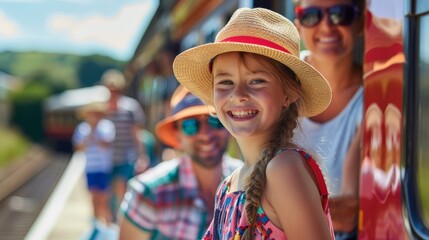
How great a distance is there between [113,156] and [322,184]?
6.18m

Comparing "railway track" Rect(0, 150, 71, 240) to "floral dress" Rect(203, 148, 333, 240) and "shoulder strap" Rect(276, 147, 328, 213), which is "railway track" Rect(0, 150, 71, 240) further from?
"shoulder strap" Rect(276, 147, 328, 213)

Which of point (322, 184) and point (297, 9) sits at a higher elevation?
point (297, 9)

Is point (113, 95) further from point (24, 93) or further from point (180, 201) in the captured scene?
point (24, 93)

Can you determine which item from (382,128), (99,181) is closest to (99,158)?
(99,181)

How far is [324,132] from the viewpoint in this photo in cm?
302

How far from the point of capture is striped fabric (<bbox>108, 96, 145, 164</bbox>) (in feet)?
25.2

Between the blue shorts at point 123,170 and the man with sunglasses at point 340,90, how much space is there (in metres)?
4.78

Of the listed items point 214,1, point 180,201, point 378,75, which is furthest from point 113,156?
point 378,75

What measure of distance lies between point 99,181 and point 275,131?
6.31 m

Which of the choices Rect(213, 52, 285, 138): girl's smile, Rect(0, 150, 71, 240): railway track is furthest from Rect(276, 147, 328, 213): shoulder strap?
Rect(0, 150, 71, 240): railway track

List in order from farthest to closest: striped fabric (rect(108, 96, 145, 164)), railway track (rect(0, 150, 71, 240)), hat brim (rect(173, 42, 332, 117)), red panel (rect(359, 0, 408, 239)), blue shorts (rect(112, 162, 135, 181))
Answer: railway track (rect(0, 150, 71, 240))
blue shorts (rect(112, 162, 135, 181))
striped fabric (rect(108, 96, 145, 164))
red panel (rect(359, 0, 408, 239))
hat brim (rect(173, 42, 332, 117))

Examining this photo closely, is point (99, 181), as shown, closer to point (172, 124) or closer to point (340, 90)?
point (172, 124)

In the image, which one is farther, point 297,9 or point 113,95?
point 113,95

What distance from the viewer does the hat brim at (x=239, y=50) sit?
1.81 metres
